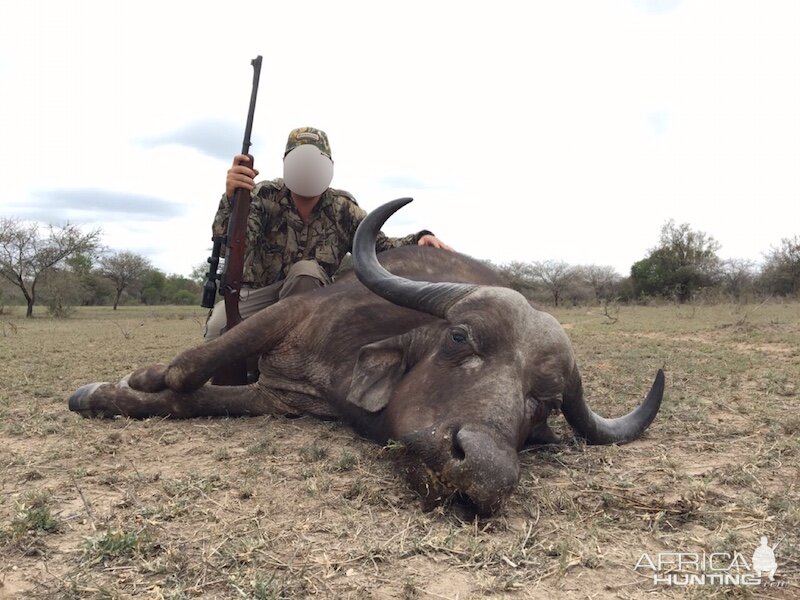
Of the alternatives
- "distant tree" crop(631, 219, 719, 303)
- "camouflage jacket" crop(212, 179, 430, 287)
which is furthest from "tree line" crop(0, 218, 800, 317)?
"camouflage jacket" crop(212, 179, 430, 287)

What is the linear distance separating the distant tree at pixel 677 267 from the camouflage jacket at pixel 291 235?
29.6 metres

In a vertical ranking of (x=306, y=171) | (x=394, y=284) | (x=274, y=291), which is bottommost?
(x=274, y=291)

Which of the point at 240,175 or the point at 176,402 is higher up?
the point at 240,175

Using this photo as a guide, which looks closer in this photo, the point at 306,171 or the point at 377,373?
the point at 377,373

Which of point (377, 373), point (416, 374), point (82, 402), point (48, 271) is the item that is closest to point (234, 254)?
point (82, 402)

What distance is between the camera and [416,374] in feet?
8.99

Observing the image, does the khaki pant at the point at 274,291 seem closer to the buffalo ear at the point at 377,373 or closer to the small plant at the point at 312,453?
the buffalo ear at the point at 377,373

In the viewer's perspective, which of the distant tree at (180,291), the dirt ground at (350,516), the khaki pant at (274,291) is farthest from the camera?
the distant tree at (180,291)

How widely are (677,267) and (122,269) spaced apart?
38484 mm

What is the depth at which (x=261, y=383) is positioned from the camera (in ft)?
11.9

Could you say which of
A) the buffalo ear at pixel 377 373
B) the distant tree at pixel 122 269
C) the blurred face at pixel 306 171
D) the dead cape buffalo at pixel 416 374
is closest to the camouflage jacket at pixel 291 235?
the blurred face at pixel 306 171

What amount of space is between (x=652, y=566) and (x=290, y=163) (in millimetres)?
3558

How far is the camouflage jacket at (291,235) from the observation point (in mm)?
4668

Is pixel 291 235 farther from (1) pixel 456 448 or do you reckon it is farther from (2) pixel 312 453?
(1) pixel 456 448
